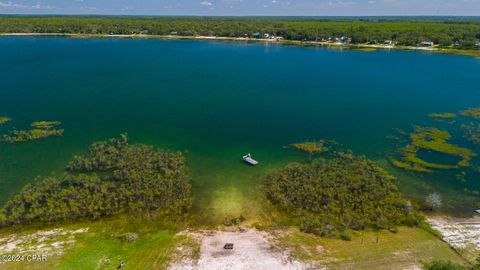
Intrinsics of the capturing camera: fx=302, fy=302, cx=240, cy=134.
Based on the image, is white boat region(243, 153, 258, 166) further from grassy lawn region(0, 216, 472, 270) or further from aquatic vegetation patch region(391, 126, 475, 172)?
aquatic vegetation patch region(391, 126, 475, 172)

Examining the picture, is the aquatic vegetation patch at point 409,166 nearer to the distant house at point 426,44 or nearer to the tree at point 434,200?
the tree at point 434,200

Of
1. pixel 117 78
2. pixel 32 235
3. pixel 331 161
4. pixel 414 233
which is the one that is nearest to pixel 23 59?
pixel 117 78

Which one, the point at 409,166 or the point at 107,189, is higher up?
the point at 409,166

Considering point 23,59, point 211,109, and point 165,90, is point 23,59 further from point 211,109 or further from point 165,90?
point 211,109

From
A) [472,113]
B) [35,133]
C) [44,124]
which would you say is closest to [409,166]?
[472,113]

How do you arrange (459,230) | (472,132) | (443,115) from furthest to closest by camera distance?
(443,115) → (472,132) → (459,230)

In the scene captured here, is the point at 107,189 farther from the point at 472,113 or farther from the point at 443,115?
the point at 472,113

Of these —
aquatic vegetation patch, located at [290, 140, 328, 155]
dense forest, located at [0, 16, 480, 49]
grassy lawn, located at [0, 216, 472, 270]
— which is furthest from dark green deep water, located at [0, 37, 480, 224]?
dense forest, located at [0, 16, 480, 49]
